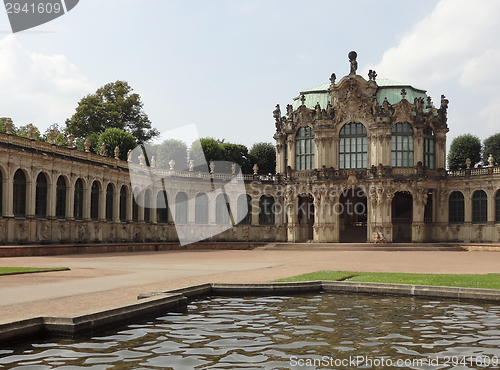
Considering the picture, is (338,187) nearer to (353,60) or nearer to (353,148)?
(353,148)

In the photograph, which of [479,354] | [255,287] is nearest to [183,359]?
[479,354]

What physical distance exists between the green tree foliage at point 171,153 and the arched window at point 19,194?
40.4 meters

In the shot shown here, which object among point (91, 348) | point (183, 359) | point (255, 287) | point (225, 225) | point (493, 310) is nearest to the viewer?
point (183, 359)

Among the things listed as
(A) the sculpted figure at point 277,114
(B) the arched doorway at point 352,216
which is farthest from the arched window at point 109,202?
(B) the arched doorway at point 352,216

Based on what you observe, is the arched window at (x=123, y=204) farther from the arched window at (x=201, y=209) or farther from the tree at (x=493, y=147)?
the tree at (x=493, y=147)

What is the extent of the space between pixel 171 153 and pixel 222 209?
20286 millimetres

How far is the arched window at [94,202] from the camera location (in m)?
52.8

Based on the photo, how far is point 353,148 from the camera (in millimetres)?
65188

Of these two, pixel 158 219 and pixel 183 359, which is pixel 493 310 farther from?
pixel 158 219

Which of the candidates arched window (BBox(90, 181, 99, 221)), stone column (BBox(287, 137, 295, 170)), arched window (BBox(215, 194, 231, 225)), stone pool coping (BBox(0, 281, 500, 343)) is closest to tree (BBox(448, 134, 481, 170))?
stone column (BBox(287, 137, 295, 170))

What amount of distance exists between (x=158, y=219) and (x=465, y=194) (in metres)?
33.6

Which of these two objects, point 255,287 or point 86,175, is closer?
point 255,287

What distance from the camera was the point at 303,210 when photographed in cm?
6788

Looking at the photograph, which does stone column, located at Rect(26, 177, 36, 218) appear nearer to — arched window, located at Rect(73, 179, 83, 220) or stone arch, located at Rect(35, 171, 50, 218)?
stone arch, located at Rect(35, 171, 50, 218)
